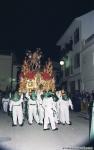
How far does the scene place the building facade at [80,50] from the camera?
3238 centimetres

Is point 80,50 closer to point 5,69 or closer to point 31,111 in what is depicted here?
point 5,69

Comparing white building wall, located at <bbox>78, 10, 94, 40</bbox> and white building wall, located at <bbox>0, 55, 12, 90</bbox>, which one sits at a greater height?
white building wall, located at <bbox>78, 10, 94, 40</bbox>

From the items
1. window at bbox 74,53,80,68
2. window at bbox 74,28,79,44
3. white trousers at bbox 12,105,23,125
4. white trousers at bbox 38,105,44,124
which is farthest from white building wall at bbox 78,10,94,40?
white trousers at bbox 12,105,23,125

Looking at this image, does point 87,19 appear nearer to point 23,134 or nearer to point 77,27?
point 77,27

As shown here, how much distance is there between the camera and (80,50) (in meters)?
35.4

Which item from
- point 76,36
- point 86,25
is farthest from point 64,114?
point 76,36

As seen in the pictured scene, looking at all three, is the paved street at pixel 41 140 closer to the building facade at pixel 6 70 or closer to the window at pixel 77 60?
the window at pixel 77 60

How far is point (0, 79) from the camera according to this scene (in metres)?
50.7

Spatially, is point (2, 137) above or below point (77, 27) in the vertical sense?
below

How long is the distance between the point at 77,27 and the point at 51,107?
79.2 feet

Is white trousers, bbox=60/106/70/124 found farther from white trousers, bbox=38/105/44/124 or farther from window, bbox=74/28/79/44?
window, bbox=74/28/79/44

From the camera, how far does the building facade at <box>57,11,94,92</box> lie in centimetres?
3238

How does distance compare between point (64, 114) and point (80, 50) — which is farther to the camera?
point (80, 50)

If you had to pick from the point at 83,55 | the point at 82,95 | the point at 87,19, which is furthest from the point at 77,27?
the point at 82,95
